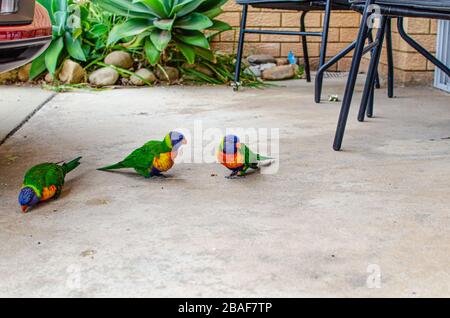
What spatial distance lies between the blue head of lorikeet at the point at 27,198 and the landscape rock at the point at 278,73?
3483mm

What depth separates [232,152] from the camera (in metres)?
2.14

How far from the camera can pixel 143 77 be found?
481 cm

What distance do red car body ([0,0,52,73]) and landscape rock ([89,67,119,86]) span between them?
2371 mm

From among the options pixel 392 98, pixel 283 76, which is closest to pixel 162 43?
pixel 283 76

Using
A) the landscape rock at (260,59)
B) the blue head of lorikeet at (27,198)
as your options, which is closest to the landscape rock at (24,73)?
the landscape rock at (260,59)

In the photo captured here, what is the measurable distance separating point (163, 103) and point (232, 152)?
6.10ft

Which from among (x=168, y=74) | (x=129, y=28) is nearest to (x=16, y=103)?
(x=129, y=28)

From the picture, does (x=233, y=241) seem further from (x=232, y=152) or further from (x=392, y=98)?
(x=392, y=98)

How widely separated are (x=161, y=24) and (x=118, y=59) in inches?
19.8

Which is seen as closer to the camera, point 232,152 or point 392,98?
point 232,152

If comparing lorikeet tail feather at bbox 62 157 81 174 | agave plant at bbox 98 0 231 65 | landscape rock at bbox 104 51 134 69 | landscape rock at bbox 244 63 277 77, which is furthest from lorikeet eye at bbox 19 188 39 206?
landscape rock at bbox 244 63 277 77

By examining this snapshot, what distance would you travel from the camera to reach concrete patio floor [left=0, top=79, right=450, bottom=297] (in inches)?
55.1

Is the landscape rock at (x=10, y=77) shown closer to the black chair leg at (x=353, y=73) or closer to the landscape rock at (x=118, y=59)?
the landscape rock at (x=118, y=59)

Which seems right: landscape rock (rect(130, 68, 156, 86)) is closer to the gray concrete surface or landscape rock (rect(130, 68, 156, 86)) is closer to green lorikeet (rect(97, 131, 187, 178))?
the gray concrete surface
